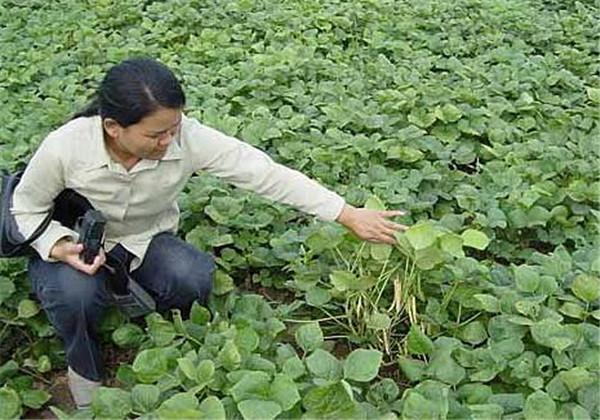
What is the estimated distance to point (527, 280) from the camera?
7.08 ft

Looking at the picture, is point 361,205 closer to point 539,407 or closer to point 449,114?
point 449,114

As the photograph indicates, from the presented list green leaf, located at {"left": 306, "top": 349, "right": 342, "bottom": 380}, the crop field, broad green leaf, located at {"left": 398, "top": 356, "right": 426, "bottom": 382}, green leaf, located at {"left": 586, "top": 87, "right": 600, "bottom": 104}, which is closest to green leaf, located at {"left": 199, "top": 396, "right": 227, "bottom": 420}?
the crop field

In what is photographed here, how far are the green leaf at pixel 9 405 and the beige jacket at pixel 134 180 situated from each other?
326 mm

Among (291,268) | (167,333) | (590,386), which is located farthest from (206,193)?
(590,386)

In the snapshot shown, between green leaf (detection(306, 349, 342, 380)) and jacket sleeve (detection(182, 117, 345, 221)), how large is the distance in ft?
1.24

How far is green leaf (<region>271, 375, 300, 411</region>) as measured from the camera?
1780mm

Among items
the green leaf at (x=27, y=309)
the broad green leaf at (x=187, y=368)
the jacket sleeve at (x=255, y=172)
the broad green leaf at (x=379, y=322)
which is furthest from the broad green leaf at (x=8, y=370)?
the broad green leaf at (x=379, y=322)

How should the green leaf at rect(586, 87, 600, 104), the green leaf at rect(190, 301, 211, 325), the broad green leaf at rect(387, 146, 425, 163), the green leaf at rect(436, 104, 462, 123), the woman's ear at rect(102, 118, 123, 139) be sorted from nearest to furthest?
the woman's ear at rect(102, 118, 123, 139) → the green leaf at rect(190, 301, 211, 325) → the broad green leaf at rect(387, 146, 425, 163) → the green leaf at rect(436, 104, 462, 123) → the green leaf at rect(586, 87, 600, 104)

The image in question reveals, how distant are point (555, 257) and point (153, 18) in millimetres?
3105

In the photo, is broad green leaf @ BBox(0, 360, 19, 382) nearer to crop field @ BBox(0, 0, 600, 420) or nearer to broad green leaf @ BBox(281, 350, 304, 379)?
crop field @ BBox(0, 0, 600, 420)

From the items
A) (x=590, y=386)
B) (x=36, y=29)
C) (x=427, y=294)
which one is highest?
(x=590, y=386)

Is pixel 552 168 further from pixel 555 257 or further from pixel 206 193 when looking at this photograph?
pixel 206 193

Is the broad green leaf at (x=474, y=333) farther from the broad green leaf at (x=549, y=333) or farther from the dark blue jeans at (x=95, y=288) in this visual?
the dark blue jeans at (x=95, y=288)

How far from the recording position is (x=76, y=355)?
86.4 inches
